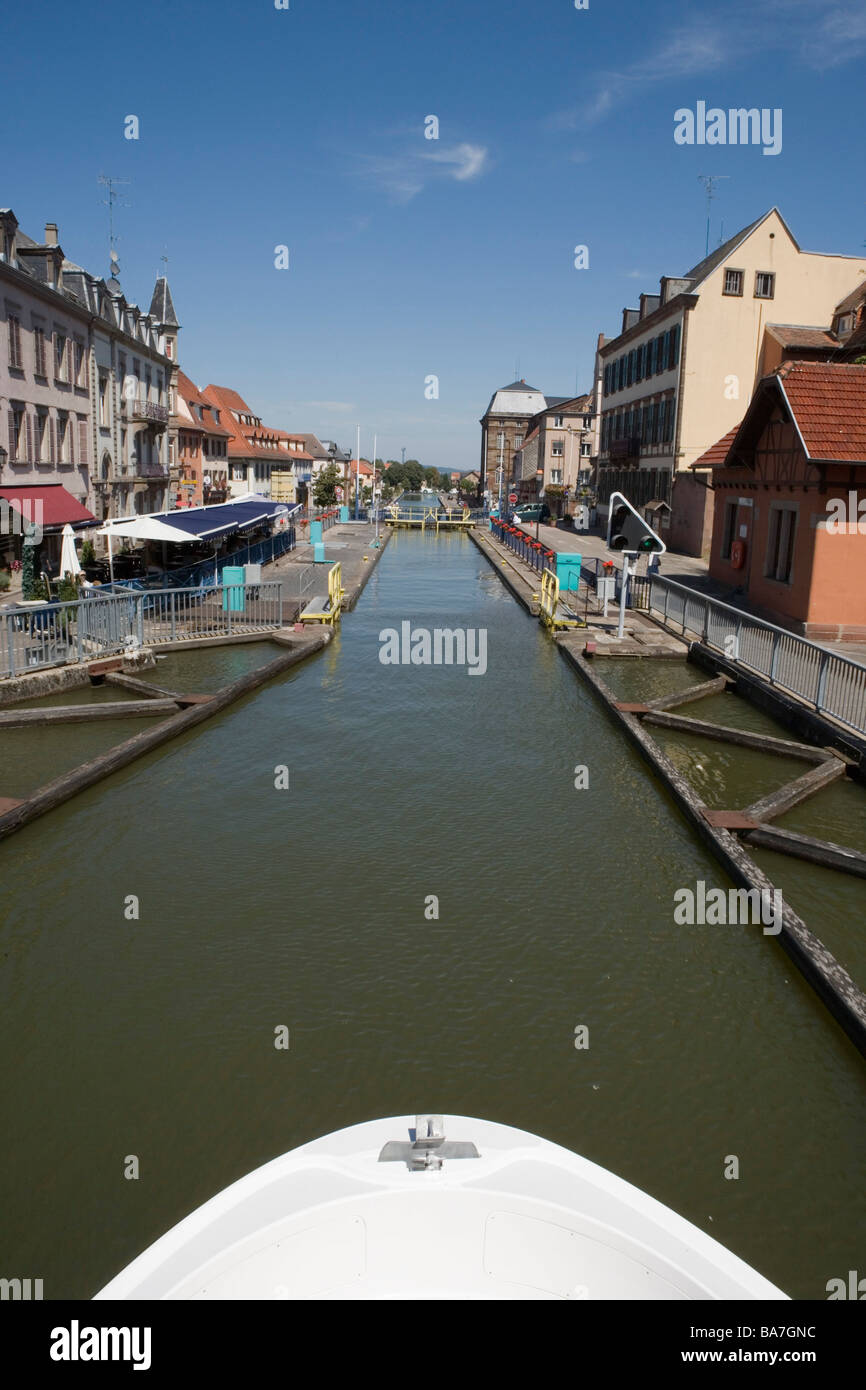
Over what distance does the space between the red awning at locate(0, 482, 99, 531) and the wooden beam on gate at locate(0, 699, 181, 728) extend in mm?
7411

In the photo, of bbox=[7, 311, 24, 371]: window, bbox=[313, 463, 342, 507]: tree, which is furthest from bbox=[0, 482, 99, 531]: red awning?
bbox=[313, 463, 342, 507]: tree

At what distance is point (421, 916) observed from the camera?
7977 millimetres

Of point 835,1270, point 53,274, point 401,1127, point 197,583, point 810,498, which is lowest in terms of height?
point 835,1270

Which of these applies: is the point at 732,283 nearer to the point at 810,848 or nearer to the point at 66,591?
the point at 66,591

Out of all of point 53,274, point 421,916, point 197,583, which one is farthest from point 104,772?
point 53,274

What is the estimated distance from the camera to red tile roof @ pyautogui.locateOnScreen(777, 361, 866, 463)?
55.3ft

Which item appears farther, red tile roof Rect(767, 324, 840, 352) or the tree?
the tree

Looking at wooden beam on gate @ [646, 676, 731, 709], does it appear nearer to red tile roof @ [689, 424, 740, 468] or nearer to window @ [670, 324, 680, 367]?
red tile roof @ [689, 424, 740, 468]

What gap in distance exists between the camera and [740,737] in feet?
42.1

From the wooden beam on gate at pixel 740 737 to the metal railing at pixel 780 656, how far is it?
647 mm

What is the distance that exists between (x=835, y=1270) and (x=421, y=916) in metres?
4.16

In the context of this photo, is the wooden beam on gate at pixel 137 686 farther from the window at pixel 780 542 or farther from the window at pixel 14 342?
the window at pixel 14 342

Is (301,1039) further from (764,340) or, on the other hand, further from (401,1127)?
(764,340)

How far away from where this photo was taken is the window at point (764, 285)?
3634 centimetres
